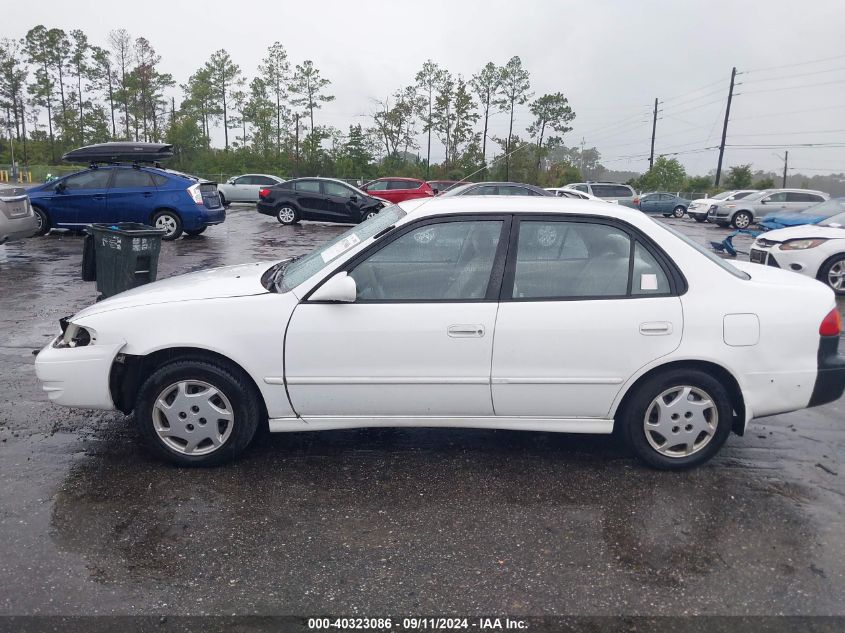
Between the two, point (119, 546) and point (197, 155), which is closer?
point (119, 546)

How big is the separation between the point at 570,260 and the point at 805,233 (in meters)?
8.31

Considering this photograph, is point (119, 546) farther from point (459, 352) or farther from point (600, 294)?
point (600, 294)

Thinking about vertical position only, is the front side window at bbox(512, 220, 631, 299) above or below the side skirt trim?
above

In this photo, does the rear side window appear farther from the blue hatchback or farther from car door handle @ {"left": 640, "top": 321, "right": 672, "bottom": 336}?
car door handle @ {"left": 640, "top": 321, "right": 672, "bottom": 336}

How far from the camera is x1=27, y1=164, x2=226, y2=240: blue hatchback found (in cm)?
1492

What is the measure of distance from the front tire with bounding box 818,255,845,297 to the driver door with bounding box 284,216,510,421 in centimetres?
850

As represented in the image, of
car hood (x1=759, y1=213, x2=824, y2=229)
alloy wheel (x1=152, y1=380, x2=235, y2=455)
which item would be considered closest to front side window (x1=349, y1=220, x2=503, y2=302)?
alloy wheel (x1=152, y1=380, x2=235, y2=455)

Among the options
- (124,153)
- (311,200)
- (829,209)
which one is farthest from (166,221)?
(829,209)

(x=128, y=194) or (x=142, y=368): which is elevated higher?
(x=128, y=194)

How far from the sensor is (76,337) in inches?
165

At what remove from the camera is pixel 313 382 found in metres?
4.00

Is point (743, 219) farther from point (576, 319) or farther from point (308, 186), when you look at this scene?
point (576, 319)

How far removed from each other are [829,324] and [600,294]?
4.44 ft

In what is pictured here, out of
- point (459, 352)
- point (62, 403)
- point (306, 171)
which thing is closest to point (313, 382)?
point (459, 352)
